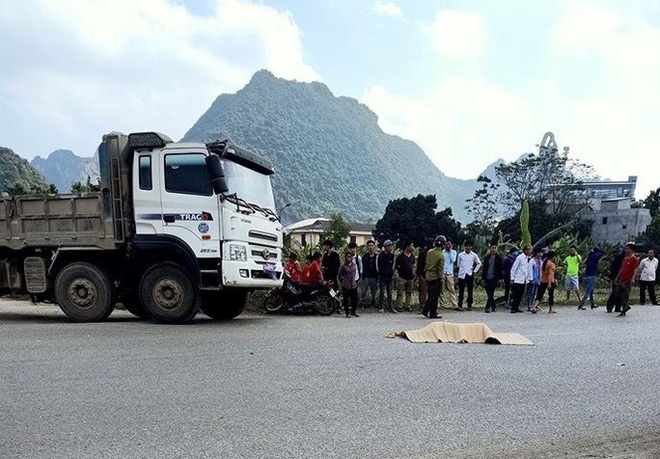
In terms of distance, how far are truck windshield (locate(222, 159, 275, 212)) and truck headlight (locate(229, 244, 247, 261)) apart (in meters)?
0.89

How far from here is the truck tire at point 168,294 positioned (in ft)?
28.1

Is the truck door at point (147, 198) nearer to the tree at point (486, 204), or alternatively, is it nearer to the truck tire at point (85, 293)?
the truck tire at point (85, 293)

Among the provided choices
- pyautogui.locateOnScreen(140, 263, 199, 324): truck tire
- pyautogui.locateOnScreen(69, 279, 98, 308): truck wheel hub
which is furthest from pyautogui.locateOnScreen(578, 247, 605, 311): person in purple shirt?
pyautogui.locateOnScreen(69, 279, 98, 308): truck wheel hub

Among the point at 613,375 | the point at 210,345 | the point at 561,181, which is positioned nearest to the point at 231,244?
the point at 210,345

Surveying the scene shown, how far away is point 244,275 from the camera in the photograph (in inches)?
331

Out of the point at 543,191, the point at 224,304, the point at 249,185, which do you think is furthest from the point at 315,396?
the point at 543,191

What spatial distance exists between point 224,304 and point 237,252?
207 centimetres

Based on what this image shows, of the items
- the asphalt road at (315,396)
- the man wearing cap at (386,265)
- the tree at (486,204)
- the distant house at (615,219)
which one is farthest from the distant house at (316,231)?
the asphalt road at (315,396)

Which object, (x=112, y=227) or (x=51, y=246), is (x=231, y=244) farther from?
(x=51, y=246)

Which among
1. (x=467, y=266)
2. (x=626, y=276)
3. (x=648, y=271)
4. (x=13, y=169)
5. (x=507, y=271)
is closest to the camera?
(x=626, y=276)

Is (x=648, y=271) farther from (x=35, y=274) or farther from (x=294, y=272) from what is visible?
(x=35, y=274)

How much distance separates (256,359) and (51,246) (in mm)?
5222

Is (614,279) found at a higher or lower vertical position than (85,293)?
lower

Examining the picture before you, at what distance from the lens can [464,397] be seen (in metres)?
4.62
